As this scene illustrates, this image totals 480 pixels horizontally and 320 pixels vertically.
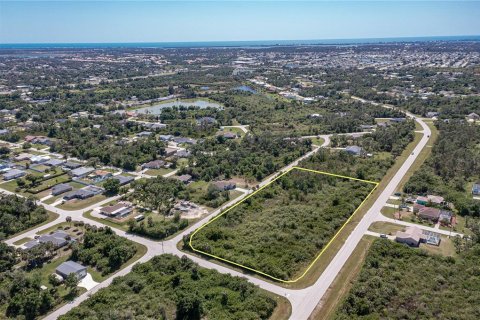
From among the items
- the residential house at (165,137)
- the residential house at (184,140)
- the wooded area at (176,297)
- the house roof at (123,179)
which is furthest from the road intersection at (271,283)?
the residential house at (165,137)

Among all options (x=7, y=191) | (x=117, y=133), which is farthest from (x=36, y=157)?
(x=117, y=133)

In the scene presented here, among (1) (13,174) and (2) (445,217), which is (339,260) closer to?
(2) (445,217)

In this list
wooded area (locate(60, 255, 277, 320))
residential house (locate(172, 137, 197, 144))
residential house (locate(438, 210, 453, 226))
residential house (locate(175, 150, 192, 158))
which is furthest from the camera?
residential house (locate(172, 137, 197, 144))

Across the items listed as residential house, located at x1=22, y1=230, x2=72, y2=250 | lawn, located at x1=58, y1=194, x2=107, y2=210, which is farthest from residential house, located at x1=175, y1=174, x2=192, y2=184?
residential house, located at x1=22, y1=230, x2=72, y2=250

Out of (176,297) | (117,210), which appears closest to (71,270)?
(176,297)

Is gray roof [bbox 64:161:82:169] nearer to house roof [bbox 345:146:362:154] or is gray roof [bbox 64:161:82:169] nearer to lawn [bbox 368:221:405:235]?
house roof [bbox 345:146:362:154]

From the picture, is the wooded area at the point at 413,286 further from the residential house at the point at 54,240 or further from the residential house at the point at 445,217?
the residential house at the point at 54,240
